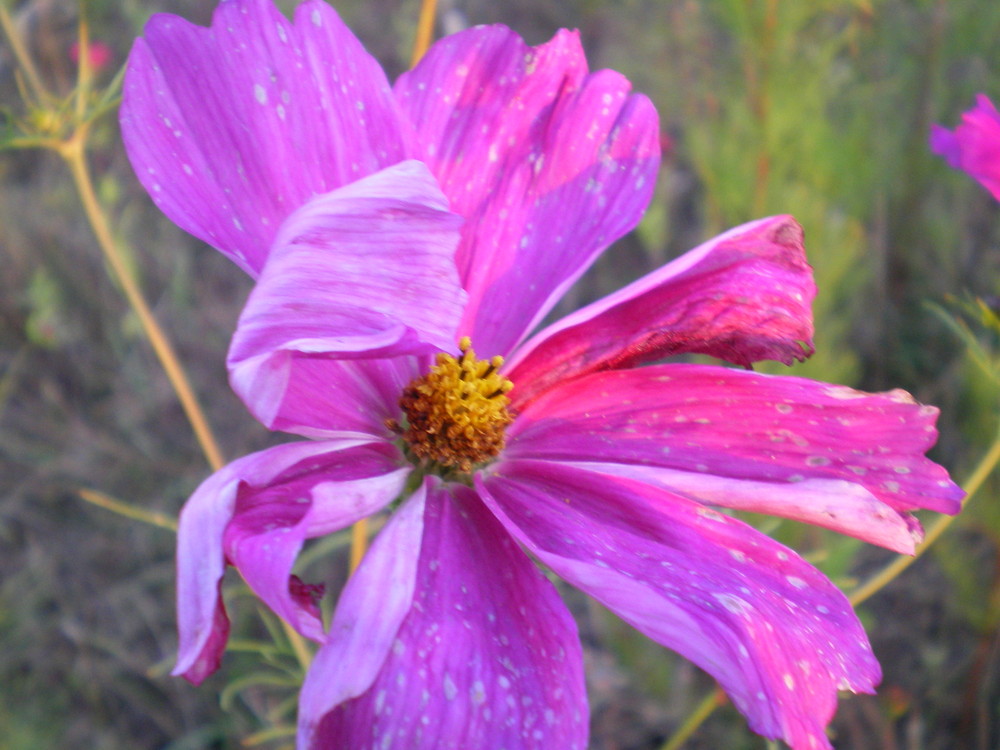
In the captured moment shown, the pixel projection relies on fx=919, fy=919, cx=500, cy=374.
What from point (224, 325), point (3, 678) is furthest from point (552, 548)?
point (224, 325)

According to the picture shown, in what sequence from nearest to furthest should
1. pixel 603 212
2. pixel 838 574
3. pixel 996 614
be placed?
pixel 603 212 → pixel 838 574 → pixel 996 614

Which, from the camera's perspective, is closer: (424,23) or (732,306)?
(732,306)

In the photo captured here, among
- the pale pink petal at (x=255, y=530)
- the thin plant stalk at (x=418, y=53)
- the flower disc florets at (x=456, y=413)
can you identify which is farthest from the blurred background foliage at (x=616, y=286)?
the pale pink petal at (x=255, y=530)

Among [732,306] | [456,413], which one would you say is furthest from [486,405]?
[732,306]

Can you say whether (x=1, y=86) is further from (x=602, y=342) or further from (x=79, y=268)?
(x=602, y=342)

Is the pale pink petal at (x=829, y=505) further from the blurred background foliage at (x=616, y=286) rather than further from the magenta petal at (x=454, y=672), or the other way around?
the blurred background foliage at (x=616, y=286)

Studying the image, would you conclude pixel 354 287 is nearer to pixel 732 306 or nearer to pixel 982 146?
pixel 732 306
